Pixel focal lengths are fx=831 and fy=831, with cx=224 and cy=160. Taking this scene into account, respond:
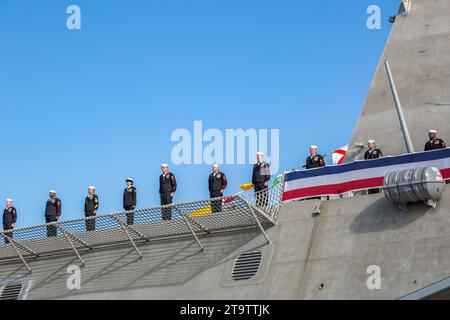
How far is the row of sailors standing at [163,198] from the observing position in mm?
25281

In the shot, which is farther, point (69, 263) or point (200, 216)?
point (69, 263)

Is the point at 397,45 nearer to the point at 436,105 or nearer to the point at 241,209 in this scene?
the point at 436,105

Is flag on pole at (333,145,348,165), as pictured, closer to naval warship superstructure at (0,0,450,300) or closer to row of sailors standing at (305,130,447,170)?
naval warship superstructure at (0,0,450,300)

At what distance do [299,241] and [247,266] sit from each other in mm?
1703

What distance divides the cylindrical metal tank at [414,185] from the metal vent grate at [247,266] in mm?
4332

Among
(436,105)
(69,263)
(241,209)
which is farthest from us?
(69,263)

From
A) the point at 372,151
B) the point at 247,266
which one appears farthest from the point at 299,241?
the point at 372,151

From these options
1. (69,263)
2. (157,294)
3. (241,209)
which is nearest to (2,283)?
(69,263)

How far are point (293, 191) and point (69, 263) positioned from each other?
813 cm

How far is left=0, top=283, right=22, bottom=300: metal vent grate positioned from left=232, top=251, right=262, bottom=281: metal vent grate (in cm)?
822

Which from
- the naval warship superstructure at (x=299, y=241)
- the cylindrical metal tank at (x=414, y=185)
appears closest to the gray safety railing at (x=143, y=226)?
the naval warship superstructure at (x=299, y=241)

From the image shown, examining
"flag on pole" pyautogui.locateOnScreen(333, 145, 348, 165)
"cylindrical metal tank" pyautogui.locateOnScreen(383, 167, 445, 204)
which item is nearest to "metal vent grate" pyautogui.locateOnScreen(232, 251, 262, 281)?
"cylindrical metal tank" pyautogui.locateOnScreen(383, 167, 445, 204)

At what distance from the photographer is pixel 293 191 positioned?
24828mm

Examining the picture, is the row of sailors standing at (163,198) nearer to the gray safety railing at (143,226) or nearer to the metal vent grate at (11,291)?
the gray safety railing at (143,226)
